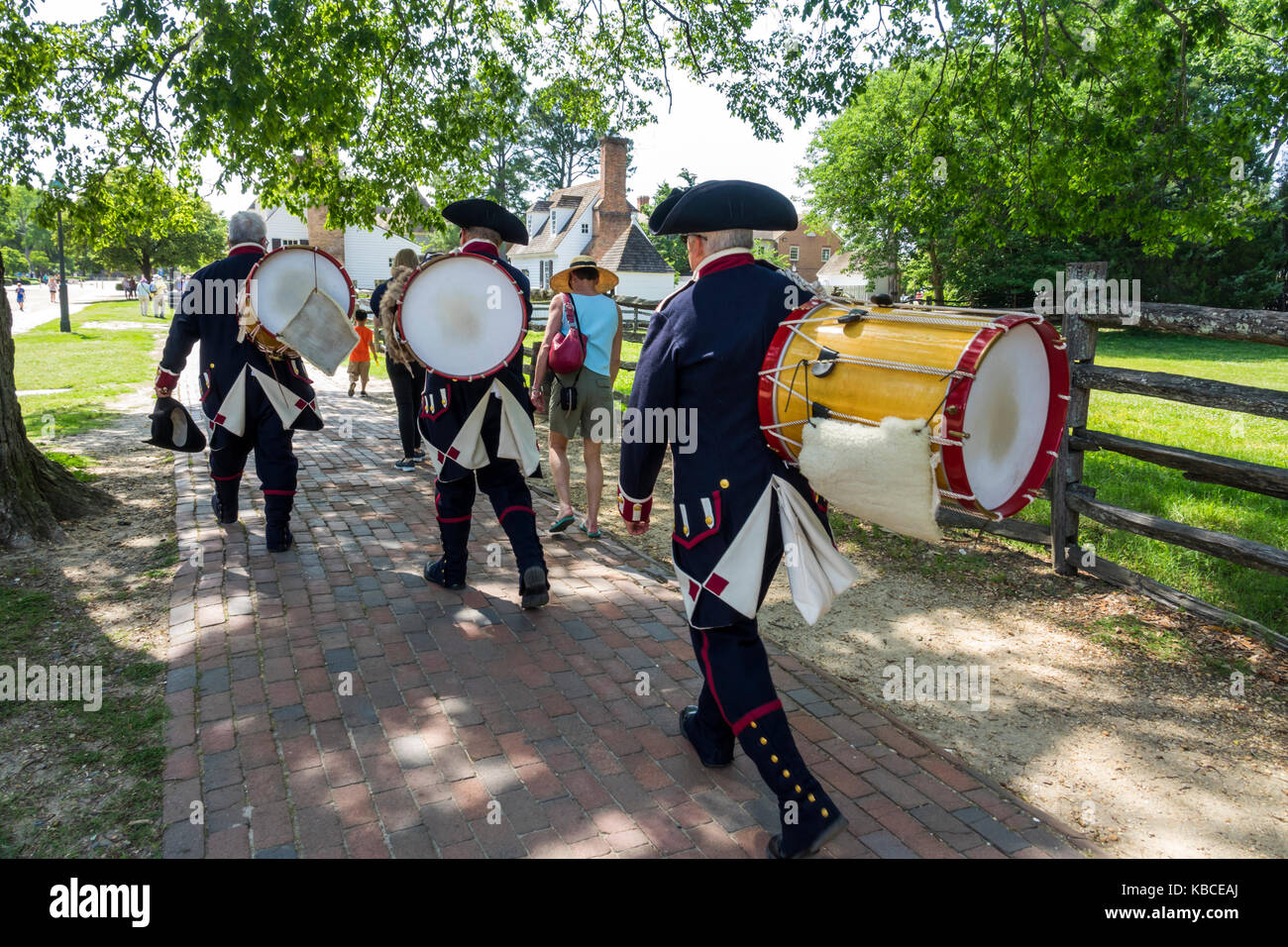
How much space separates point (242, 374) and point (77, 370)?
13109mm

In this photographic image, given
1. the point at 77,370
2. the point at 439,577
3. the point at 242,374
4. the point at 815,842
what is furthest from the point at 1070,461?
the point at 77,370

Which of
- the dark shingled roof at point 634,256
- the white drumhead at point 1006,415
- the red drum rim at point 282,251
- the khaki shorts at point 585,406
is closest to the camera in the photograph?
the white drumhead at point 1006,415

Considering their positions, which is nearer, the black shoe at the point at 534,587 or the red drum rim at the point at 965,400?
the red drum rim at the point at 965,400

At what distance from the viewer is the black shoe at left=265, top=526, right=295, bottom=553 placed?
5.45 metres

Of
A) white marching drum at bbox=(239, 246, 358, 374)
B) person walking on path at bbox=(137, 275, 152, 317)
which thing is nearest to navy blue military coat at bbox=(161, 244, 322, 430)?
white marching drum at bbox=(239, 246, 358, 374)

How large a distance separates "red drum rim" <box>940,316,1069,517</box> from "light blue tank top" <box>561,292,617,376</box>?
3.96 metres

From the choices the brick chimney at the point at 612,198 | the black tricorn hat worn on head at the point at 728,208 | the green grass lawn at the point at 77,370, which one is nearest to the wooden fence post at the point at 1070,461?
the black tricorn hat worn on head at the point at 728,208

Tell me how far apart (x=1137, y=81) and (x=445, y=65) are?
291 inches

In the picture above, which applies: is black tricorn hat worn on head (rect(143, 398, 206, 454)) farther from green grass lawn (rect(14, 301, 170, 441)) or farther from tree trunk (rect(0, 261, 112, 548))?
green grass lawn (rect(14, 301, 170, 441))

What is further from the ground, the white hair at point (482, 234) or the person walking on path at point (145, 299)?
the person walking on path at point (145, 299)

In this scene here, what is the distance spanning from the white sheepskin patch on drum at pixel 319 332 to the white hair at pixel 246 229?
84 cm

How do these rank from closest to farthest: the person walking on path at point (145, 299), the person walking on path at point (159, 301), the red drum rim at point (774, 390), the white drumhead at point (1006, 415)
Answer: the white drumhead at point (1006, 415), the red drum rim at point (774, 390), the person walking on path at point (159, 301), the person walking on path at point (145, 299)

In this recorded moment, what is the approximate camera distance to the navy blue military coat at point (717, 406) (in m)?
2.78

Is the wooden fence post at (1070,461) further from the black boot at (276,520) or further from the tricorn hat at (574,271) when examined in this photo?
the black boot at (276,520)
